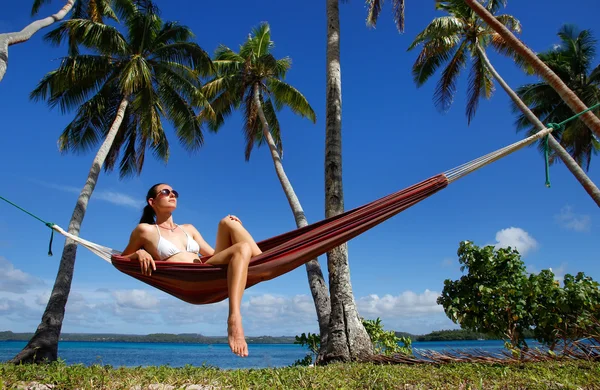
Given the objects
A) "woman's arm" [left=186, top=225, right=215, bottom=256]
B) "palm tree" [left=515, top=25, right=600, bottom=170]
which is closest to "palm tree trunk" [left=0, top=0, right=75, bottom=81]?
"woman's arm" [left=186, top=225, right=215, bottom=256]

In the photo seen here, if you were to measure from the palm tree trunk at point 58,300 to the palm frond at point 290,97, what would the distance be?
422cm

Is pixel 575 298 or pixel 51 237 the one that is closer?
pixel 51 237

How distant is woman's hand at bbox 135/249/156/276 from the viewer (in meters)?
2.66

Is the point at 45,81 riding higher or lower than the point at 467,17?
lower

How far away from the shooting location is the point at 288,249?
8.68 feet

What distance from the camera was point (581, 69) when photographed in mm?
12086

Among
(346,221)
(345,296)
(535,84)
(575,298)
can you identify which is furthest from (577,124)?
(346,221)

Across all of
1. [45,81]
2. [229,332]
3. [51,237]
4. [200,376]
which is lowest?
[200,376]

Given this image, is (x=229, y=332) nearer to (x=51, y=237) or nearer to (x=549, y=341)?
(x=51, y=237)

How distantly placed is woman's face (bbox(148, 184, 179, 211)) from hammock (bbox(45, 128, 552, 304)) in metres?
0.42

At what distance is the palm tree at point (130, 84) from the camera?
8133 mm

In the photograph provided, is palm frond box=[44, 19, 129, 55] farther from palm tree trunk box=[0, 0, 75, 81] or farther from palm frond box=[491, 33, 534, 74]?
palm frond box=[491, 33, 534, 74]

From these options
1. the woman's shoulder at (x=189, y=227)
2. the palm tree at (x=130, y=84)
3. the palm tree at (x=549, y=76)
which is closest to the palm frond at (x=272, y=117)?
the palm tree at (x=130, y=84)

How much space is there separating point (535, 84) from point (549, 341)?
8749 millimetres
